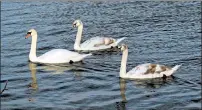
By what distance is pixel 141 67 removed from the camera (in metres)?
19.8

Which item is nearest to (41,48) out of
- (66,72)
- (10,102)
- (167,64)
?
(66,72)

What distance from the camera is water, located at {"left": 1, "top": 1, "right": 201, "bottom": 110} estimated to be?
17453 millimetres

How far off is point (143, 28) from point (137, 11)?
4960mm

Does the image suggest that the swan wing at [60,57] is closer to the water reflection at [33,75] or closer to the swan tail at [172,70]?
the water reflection at [33,75]

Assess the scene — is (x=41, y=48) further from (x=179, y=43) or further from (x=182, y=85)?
(x=182, y=85)

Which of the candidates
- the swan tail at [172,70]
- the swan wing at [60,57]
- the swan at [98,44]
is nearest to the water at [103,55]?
the swan tail at [172,70]

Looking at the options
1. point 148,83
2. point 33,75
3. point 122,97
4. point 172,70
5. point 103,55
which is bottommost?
point 122,97

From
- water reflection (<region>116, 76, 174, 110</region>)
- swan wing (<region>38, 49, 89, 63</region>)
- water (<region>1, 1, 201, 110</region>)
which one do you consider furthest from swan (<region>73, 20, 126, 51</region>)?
water reflection (<region>116, 76, 174, 110</region>)

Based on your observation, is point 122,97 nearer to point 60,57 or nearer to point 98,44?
point 60,57

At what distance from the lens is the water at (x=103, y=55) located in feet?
57.3

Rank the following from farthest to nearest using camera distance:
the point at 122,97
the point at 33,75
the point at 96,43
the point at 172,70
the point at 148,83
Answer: the point at 96,43 → the point at 33,75 → the point at 172,70 → the point at 148,83 → the point at 122,97

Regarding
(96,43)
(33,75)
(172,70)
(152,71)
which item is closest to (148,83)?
(152,71)

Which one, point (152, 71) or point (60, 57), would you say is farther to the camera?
point (60, 57)

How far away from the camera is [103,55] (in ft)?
79.7
